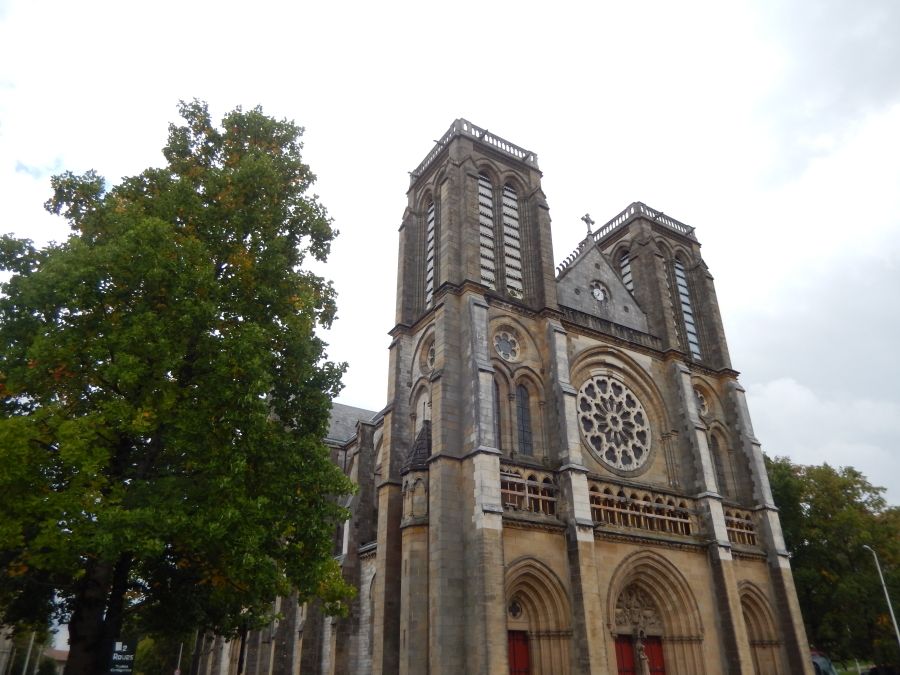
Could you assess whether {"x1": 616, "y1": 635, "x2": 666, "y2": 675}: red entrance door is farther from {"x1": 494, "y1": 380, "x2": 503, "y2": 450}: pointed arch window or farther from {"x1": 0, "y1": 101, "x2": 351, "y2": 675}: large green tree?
{"x1": 0, "y1": 101, "x2": 351, "y2": 675}: large green tree

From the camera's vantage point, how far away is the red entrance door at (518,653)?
19.2m

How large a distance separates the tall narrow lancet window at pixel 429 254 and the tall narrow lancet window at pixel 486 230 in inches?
97.4

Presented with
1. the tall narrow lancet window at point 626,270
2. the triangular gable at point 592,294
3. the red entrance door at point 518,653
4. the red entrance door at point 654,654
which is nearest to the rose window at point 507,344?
the triangular gable at point 592,294

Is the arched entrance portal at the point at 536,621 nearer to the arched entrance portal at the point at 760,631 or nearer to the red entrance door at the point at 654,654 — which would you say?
the red entrance door at the point at 654,654

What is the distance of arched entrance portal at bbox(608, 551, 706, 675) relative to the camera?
2152cm

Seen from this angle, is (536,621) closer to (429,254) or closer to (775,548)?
(775,548)

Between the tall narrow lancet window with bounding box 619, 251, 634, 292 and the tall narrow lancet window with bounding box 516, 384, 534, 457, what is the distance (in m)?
10.6

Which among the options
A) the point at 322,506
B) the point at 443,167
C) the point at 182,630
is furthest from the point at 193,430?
the point at 443,167

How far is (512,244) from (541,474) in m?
10.1

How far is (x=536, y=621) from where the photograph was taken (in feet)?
65.1

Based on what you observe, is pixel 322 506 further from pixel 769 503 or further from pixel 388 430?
pixel 769 503

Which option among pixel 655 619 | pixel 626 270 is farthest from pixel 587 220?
pixel 655 619

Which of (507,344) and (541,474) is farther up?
(507,344)

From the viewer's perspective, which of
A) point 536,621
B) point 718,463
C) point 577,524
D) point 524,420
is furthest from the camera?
point 718,463
